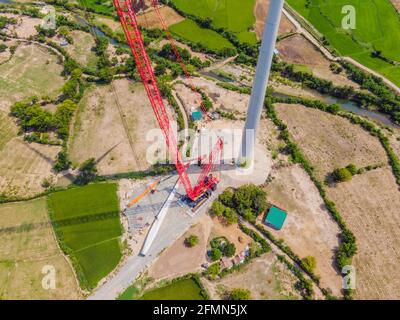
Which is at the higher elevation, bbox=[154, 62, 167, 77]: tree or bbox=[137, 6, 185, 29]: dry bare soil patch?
bbox=[137, 6, 185, 29]: dry bare soil patch

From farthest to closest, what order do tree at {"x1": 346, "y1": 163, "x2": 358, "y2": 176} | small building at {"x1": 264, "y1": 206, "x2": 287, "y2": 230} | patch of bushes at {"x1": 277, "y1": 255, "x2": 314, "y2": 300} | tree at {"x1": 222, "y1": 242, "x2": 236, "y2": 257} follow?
tree at {"x1": 346, "y1": 163, "x2": 358, "y2": 176} < small building at {"x1": 264, "y1": 206, "x2": 287, "y2": 230} < tree at {"x1": 222, "y1": 242, "x2": 236, "y2": 257} < patch of bushes at {"x1": 277, "y1": 255, "x2": 314, "y2": 300}

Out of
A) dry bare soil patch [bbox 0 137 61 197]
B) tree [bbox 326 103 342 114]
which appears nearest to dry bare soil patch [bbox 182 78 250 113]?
tree [bbox 326 103 342 114]

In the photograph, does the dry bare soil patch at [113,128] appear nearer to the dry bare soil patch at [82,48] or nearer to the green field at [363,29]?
the dry bare soil patch at [82,48]

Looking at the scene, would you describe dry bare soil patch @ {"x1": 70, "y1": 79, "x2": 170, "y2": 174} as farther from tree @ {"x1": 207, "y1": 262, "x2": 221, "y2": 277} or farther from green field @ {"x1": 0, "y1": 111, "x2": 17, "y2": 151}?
tree @ {"x1": 207, "y1": 262, "x2": 221, "y2": 277}

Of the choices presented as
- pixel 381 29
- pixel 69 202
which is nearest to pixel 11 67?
pixel 69 202

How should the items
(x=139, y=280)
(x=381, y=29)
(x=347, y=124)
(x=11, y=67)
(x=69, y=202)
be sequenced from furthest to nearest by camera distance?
(x=381, y=29) → (x=11, y=67) → (x=347, y=124) → (x=69, y=202) → (x=139, y=280)

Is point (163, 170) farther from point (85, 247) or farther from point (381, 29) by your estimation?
point (381, 29)
